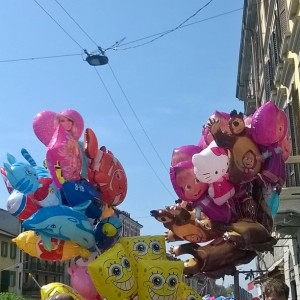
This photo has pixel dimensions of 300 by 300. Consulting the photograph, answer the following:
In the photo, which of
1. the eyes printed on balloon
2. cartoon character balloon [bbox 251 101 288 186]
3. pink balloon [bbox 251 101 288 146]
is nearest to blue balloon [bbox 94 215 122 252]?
the eyes printed on balloon

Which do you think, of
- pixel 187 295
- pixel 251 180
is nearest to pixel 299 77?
pixel 251 180

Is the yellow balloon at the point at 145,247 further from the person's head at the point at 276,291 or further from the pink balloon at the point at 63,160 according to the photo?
the person's head at the point at 276,291

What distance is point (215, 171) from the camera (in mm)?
7059

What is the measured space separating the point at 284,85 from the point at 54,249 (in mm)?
7607

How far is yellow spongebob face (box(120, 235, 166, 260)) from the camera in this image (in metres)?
7.27

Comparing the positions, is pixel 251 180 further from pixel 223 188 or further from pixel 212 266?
pixel 212 266

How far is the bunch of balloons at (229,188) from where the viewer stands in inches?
280

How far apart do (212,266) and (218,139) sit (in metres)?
1.68

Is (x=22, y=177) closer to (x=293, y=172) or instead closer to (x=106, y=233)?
(x=106, y=233)

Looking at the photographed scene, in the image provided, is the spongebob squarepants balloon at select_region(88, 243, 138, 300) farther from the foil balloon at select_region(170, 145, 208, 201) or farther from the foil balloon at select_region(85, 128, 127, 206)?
the foil balloon at select_region(85, 128, 127, 206)

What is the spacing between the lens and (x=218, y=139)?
277 inches

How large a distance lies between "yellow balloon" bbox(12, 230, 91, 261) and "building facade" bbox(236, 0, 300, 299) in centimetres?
288

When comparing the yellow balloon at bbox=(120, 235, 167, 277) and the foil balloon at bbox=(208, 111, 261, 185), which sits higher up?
the foil balloon at bbox=(208, 111, 261, 185)

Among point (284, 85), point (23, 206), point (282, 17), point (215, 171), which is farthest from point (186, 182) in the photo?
point (282, 17)
